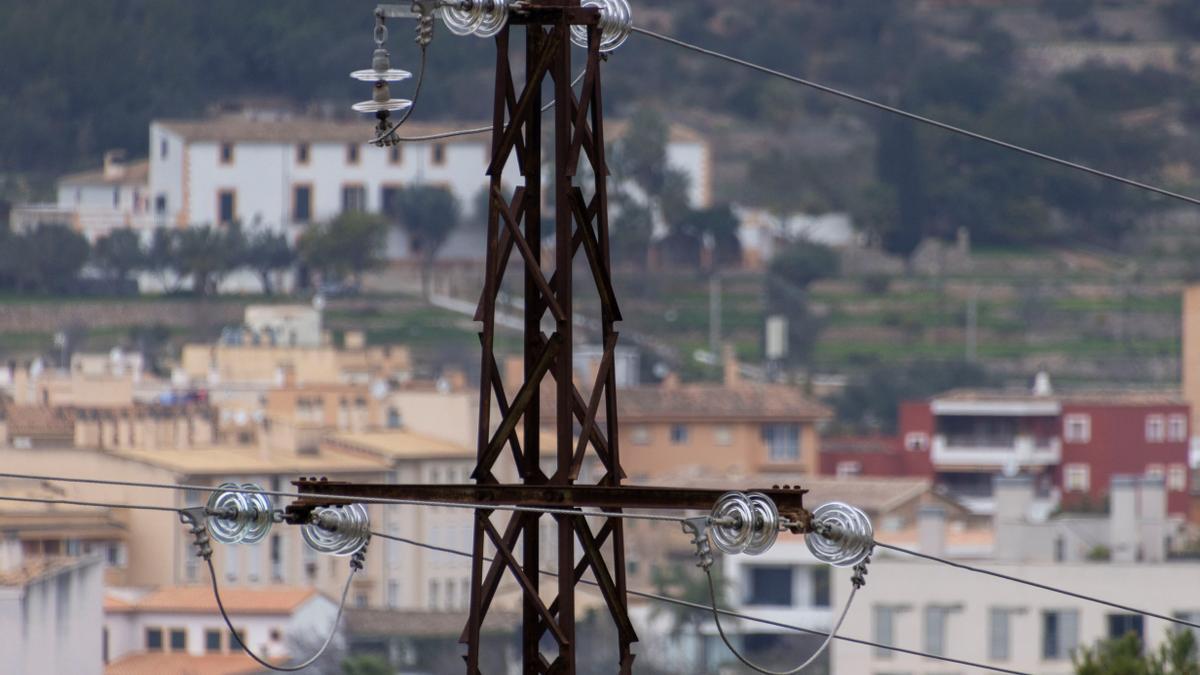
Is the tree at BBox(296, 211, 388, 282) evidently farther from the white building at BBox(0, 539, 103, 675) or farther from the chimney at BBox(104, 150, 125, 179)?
the white building at BBox(0, 539, 103, 675)

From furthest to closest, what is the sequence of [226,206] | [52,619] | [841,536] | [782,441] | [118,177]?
[118,177] < [226,206] < [782,441] < [52,619] < [841,536]

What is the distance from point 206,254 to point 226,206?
917cm

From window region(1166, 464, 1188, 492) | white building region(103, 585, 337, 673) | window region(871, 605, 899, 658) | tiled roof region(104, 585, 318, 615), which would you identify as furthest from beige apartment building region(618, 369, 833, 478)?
window region(871, 605, 899, 658)

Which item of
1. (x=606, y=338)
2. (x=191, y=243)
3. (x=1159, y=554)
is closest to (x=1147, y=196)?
(x=191, y=243)

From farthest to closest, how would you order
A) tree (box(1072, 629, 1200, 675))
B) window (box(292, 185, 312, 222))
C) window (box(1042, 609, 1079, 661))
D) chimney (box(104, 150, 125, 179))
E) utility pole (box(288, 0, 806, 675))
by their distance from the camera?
chimney (box(104, 150, 125, 179)) < window (box(292, 185, 312, 222)) < window (box(1042, 609, 1079, 661)) < tree (box(1072, 629, 1200, 675)) < utility pole (box(288, 0, 806, 675))

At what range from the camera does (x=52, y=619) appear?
108 ft

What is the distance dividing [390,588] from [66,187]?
4898 cm

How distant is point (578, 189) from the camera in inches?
315

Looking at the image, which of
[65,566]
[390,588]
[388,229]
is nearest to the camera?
[65,566]

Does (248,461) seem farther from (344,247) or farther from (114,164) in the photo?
(114,164)

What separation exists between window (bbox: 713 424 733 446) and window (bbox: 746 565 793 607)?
15.1m

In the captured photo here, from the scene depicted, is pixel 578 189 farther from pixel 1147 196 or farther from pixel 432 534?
pixel 1147 196

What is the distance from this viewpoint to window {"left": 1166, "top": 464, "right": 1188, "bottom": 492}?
208 ft

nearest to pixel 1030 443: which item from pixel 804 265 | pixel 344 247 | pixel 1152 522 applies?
pixel 1152 522
